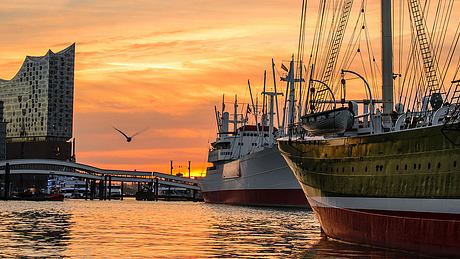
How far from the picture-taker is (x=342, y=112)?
37.8 meters

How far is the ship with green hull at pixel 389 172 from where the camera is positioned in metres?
28.8

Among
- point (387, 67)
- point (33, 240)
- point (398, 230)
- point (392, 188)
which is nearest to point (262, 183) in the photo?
point (387, 67)

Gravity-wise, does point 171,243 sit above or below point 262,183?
below

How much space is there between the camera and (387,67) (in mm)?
40281

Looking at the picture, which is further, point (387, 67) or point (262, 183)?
point (262, 183)

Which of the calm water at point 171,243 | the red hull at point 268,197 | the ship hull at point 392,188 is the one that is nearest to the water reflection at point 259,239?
the calm water at point 171,243

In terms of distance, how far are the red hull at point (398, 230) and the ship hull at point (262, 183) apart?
6006cm

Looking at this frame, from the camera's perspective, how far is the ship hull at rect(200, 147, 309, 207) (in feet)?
332

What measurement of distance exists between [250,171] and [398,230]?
81.9 meters

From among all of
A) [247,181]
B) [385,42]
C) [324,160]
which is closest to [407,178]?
[324,160]

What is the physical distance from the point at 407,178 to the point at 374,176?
2807 mm

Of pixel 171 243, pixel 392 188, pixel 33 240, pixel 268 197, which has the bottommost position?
pixel 171 243

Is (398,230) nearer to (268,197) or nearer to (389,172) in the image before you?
(389,172)

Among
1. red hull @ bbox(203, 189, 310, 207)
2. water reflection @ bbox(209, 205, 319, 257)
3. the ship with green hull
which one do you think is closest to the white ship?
red hull @ bbox(203, 189, 310, 207)
